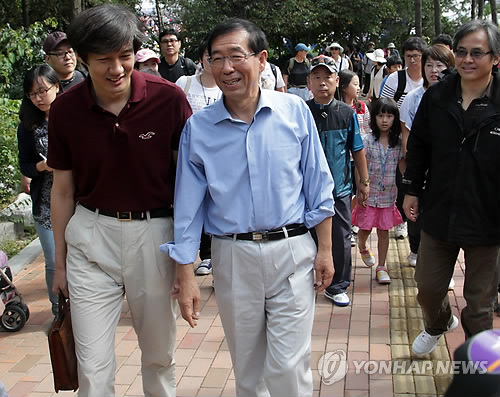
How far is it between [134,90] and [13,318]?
2631 mm

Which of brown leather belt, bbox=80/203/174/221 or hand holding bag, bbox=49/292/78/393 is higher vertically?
brown leather belt, bbox=80/203/174/221

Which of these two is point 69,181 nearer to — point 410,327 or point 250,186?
point 250,186

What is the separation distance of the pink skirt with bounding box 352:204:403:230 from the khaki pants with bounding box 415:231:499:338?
1.75 metres

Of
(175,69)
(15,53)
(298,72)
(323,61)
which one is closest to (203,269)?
(323,61)

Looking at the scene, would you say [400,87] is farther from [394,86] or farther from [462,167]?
[462,167]

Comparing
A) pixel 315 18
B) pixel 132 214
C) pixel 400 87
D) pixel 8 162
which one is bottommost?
pixel 8 162

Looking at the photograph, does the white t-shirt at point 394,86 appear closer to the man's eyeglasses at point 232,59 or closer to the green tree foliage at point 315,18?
the man's eyeglasses at point 232,59

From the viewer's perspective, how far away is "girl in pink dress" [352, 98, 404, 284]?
579 cm

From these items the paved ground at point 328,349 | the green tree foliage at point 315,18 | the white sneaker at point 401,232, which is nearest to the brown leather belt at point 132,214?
the paved ground at point 328,349

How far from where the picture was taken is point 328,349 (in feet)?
14.6

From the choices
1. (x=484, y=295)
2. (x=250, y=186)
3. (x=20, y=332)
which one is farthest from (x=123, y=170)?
(x=20, y=332)

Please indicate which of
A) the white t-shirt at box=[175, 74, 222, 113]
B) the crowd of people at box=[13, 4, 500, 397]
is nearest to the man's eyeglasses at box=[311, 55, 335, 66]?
the white t-shirt at box=[175, 74, 222, 113]

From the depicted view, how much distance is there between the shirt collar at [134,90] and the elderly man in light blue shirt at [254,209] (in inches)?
11.5

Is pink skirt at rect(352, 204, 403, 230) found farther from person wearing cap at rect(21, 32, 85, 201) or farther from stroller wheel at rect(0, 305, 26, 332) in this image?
stroller wheel at rect(0, 305, 26, 332)
